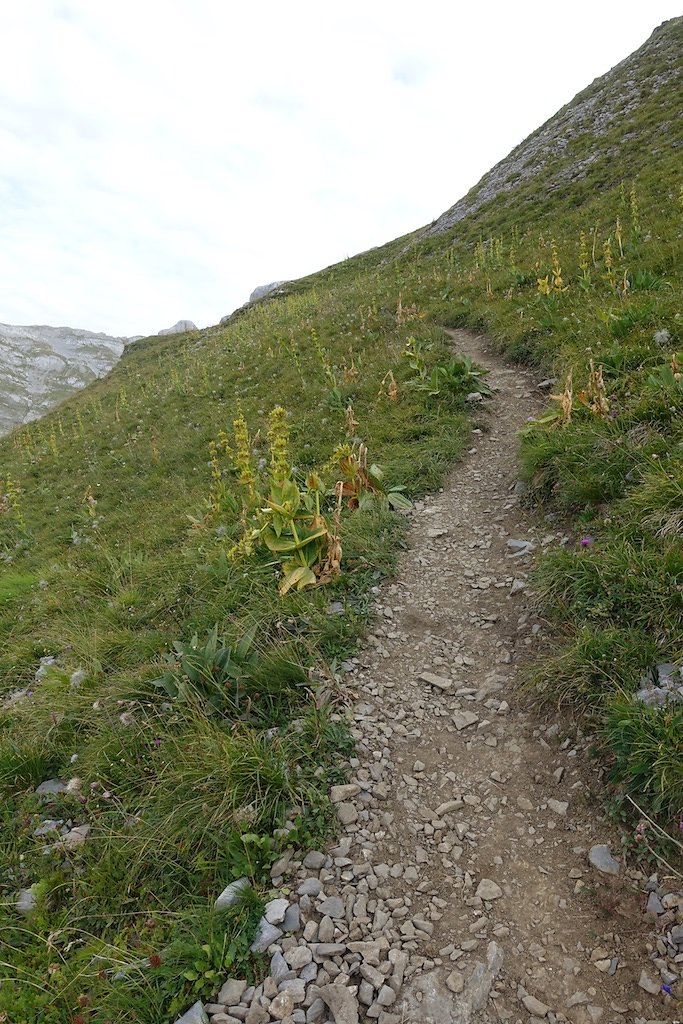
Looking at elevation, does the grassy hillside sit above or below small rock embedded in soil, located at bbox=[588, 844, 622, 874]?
above

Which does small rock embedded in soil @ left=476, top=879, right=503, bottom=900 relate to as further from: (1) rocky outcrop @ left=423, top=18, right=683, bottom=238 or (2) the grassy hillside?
(1) rocky outcrop @ left=423, top=18, right=683, bottom=238

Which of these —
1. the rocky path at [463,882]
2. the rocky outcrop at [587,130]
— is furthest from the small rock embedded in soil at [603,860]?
the rocky outcrop at [587,130]

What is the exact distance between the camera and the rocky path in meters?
2.77

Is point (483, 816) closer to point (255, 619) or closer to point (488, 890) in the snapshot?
point (488, 890)

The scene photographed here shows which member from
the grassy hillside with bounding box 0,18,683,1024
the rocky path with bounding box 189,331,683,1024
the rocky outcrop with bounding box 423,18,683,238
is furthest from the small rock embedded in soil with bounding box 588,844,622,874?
the rocky outcrop with bounding box 423,18,683,238

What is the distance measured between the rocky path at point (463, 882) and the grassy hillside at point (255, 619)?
0.91 ft

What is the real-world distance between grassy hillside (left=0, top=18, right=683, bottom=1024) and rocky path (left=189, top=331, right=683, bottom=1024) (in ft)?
0.91

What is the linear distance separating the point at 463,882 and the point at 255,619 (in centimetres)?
292

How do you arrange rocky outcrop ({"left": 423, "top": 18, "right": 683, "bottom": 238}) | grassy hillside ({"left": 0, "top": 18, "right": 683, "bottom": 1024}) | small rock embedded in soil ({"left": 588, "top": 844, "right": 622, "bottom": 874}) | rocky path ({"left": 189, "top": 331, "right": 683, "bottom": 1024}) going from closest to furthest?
1. rocky path ({"left": 189, "top": 331, "right": 683, "bottom": 1024})
2. small rock embedded in soil ({"left": 588, "top": 844, "right": 622, "bottom": 874})
3. grassy hillside ({"left": 0, "top": 18, "right": 683, "bottom": 1024})
4. rocky outcrop ({"left": 423, "top": 18, "right": 683, "bottom": 238})

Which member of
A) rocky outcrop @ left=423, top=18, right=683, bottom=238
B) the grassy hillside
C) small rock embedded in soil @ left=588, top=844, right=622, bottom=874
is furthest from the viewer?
rocky outcrop @ left=423, top=18, right=683, bottom=238

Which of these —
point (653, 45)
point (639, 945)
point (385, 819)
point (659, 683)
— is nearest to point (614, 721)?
point (659, 683)

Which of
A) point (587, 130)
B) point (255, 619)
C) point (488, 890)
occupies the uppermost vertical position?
point (587, 130)

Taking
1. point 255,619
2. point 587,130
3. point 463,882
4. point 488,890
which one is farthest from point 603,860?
point 587,130

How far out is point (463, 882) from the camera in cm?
333
